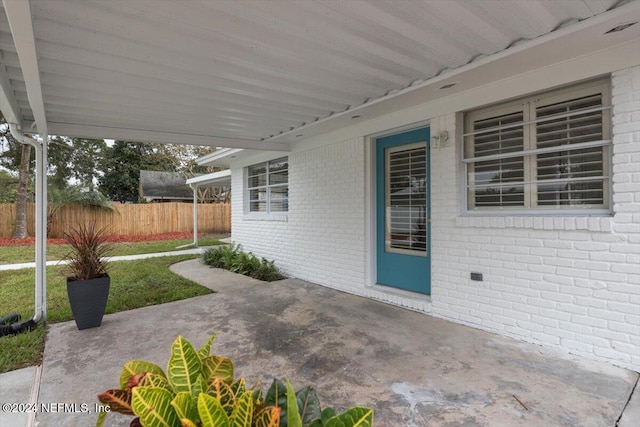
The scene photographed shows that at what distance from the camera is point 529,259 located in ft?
11.3

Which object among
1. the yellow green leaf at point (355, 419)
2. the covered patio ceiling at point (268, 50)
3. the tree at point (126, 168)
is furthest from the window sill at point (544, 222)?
the tree at point (126, 168)

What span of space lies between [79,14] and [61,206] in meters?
14.9

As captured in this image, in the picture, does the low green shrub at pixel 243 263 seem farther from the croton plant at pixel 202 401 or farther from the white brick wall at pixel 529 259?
the croton plant at pixel 202 401

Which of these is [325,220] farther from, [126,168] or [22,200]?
[126,168]

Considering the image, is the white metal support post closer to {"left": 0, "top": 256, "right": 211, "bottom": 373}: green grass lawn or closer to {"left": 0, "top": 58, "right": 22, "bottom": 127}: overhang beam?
{"left": 0, "top": 256, "right": 211, "bottom": 373}: green grass lawn

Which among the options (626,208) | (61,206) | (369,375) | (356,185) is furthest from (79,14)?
(61,206)

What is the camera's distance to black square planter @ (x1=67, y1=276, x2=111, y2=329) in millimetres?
3893

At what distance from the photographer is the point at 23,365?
307cm

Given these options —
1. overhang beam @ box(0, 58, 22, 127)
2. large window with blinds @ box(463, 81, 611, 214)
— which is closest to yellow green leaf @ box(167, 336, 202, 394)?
overhang beam @ box(0, 58, 22, 127)

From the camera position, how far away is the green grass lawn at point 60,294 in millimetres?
3348

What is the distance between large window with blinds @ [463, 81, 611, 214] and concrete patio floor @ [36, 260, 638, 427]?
1.51m

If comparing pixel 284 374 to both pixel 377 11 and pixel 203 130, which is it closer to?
pixel 377 11

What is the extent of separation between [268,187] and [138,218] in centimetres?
1054

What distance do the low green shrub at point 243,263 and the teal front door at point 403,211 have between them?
264 cm
